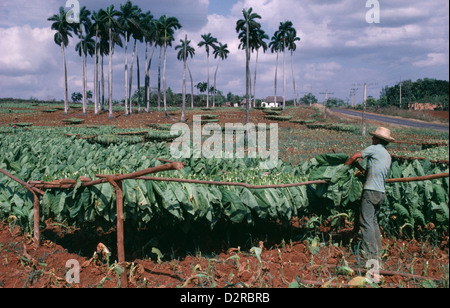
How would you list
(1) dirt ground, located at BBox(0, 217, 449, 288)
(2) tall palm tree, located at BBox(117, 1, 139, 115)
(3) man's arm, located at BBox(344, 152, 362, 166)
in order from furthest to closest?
(2) tall palm tree, located at BBox(117, 1, 139, 115) < (3) man's arm, located at BBox(344, 152, 362, 166) < (1) dirt ground, located at BBox(0, 217, 449, 288)

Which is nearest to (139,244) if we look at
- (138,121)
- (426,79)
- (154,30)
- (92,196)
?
(92,196)

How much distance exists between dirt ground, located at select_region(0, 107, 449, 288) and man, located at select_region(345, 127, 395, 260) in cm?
29

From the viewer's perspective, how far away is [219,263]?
13.7ft

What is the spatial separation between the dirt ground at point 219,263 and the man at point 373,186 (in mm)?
288

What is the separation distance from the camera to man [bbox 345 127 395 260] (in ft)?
12.6

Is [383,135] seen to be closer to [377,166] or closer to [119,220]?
[377,166]

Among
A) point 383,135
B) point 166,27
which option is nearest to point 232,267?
point 383,135

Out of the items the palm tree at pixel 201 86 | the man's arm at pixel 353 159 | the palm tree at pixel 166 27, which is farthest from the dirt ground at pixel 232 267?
the palm tree at pixel 201 86

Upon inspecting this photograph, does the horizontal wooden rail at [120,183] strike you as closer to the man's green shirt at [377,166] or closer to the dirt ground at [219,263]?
the man's green shirt at [377,166]

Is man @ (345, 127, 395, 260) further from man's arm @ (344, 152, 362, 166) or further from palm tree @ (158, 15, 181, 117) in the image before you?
palm tree @ (158, 15, 181, 117)

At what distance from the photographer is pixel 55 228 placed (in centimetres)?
542

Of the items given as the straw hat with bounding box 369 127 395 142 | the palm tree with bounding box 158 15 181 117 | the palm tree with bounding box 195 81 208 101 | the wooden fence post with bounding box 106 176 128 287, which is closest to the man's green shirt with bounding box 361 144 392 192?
the straw hat with bounding box 369 127 395 142

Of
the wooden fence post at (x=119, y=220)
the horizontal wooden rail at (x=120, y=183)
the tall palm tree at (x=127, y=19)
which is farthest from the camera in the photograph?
the tall palm tree at (x=127, y=19)

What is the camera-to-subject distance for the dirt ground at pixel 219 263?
360 centimetres
